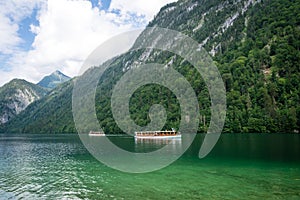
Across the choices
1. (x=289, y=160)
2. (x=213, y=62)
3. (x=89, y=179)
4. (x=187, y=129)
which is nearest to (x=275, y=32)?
(x=213, y=62)

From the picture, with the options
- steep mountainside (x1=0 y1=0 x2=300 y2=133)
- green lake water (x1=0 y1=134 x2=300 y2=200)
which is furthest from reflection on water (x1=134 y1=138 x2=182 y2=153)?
steep mountainside (x1=0 y1=0 x2=300 y2=133)

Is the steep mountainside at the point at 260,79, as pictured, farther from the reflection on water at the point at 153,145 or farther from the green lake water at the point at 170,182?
the green lake water at the point at 170,182

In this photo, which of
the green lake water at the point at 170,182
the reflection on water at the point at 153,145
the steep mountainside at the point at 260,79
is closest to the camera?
the green lake water at the point at 170,182

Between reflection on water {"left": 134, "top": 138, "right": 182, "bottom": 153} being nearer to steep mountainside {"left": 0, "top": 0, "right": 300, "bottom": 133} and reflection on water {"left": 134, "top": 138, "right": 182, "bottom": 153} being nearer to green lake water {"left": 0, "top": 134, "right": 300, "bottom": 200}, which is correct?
green lake water {"left": 0, "top": 134, "right": 300, "bottom": 200}

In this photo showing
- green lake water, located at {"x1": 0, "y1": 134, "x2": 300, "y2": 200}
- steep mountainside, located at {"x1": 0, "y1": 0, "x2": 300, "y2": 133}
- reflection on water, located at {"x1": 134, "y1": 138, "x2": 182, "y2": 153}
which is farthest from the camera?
steep mountainside, located at {"x1": 0, "y1": 0, "x2": 300, "y2": 133}

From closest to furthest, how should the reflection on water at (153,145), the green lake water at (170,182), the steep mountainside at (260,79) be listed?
the green lake water at (170,182) < the reflection on water at (153,145) < the steep mountainside at (260,79)

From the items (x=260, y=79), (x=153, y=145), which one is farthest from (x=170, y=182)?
(x=260, y=79)

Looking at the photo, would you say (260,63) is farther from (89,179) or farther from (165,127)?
(89,179)

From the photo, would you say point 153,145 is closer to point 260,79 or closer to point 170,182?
point 170,182

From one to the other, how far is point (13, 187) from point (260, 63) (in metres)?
151

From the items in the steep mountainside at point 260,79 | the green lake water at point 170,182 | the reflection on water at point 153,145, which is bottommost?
the green lake water at point 170,182

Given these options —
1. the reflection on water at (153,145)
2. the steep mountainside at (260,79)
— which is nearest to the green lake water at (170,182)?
the reflection on water at (153,145)

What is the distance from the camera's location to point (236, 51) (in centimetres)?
18462

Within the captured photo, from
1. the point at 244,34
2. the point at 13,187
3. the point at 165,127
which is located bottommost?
the point at 13,187
